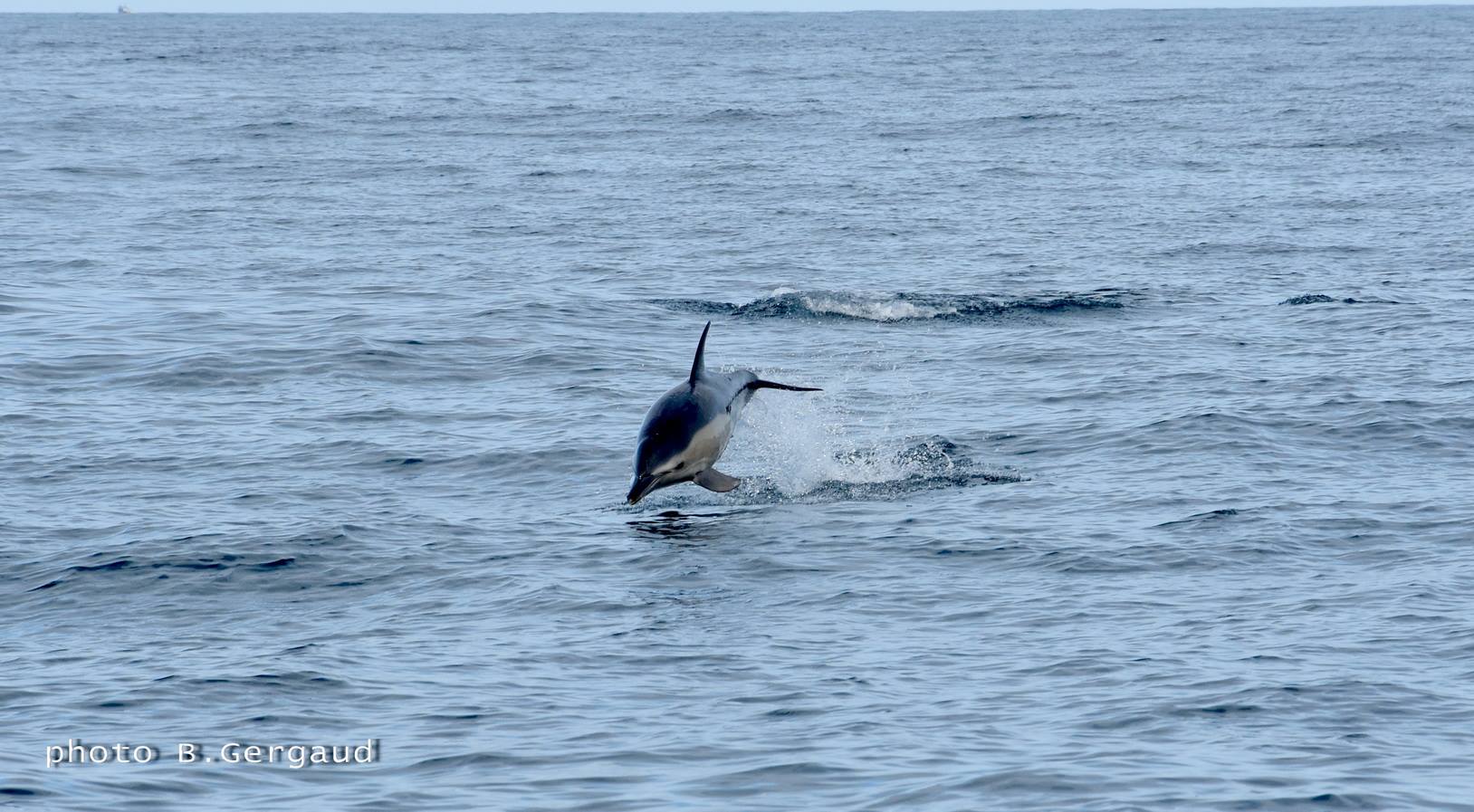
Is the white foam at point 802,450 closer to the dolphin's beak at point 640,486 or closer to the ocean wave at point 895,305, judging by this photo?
the dolphin's beak at point 640,486

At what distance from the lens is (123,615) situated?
45.2ft

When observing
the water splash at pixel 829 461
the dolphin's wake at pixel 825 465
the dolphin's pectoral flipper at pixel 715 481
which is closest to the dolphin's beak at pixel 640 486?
the dolphin's pectoral flipper at pixel 715 481

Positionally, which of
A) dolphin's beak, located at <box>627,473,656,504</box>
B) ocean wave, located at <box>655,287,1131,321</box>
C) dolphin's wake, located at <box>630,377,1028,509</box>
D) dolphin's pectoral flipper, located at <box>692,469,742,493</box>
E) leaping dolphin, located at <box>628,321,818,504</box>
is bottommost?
ocean wave, located at <box>655,287,1131,321</box>

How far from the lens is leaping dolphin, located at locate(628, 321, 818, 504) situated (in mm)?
15031

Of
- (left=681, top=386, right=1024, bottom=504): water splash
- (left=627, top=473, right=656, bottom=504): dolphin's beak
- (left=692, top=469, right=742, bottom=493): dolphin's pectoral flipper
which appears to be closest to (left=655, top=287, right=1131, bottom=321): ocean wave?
(left=681, top=386, right=1024, bottom=504): water splash

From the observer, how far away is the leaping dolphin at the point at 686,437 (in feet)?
49.3

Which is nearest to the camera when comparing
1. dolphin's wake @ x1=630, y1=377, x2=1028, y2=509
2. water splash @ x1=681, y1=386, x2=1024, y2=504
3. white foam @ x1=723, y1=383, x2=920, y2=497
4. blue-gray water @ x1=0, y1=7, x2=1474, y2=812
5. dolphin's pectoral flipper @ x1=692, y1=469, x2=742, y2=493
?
blue-gray water @ x1=0, y1=7, x2=1474, y2=812

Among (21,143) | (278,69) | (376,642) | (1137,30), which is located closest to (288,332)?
(376,642)

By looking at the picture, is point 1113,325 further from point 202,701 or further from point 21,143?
point 21,143

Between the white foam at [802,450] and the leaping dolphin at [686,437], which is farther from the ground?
the leaping dolphin at [686,437]

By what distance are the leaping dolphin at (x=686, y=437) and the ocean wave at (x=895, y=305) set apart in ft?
34.9

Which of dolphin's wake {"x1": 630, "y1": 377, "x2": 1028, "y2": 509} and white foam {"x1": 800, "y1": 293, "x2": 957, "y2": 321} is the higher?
dolphin's wake {"x1": 630, "y1": 377, "x2": 1028, "y2": 509}

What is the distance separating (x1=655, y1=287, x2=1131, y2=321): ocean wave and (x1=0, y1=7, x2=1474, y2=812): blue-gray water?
0.14 metres

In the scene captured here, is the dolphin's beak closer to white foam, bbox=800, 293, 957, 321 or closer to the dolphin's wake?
the dolphin's wake
